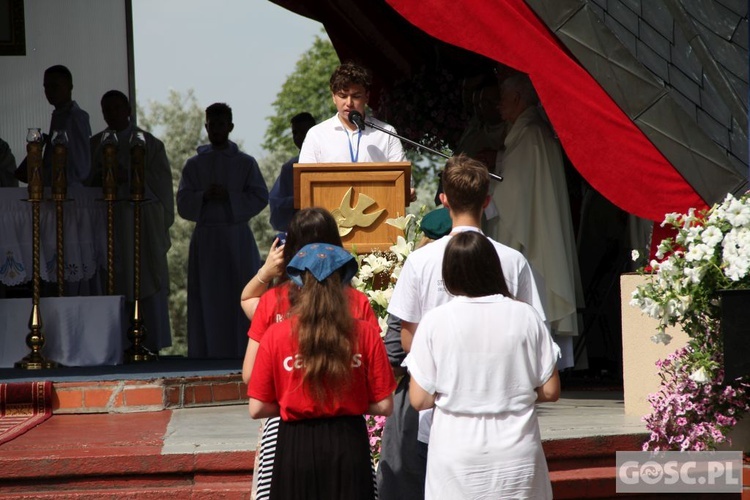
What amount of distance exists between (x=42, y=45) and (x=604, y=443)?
7.52 m

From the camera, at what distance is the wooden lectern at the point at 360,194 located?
6465 millimetres

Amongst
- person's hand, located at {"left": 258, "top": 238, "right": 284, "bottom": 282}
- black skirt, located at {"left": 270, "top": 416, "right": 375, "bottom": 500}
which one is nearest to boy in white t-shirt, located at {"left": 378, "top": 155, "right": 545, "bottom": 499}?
person's hand, located at {"left": 258, "top": 238, "right": 284, "bottom": 282}

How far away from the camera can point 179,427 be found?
7.36 meters

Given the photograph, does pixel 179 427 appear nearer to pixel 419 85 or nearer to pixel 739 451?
pixel 739 451

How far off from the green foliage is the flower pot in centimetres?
3608

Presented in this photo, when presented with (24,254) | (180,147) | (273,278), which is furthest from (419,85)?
(180,147)

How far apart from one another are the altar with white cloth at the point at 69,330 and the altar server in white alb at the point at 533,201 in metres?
3.03

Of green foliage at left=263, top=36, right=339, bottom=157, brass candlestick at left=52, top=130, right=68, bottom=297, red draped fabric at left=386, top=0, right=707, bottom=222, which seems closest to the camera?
red draped fabric at left=386, top=0, right=707, bottom=222

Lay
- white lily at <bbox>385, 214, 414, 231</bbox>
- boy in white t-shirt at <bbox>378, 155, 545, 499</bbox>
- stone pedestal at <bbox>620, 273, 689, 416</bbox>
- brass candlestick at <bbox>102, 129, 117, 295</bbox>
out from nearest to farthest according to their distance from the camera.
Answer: boy in white t-shirt at <bbox>378, 155, 545, 499</bbox>
white lily at <bbox>385, 214, 414, 231</bbox>
stone pedestal at <bbox>620, 273, 689, 416</bbox>
brass candlestick at <bbox>102, 129, 117, 295</bbox>

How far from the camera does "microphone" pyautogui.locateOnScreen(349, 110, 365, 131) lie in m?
6.80

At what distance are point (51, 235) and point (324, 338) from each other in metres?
6.00

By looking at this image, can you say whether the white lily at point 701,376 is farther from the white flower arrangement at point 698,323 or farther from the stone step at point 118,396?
the stone step at point 118,396

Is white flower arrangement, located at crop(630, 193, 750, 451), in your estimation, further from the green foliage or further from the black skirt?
the green foliage

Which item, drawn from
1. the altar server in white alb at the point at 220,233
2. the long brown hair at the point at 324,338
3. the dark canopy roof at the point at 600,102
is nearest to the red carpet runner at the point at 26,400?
the dark canopy roof at the point at 600,102
